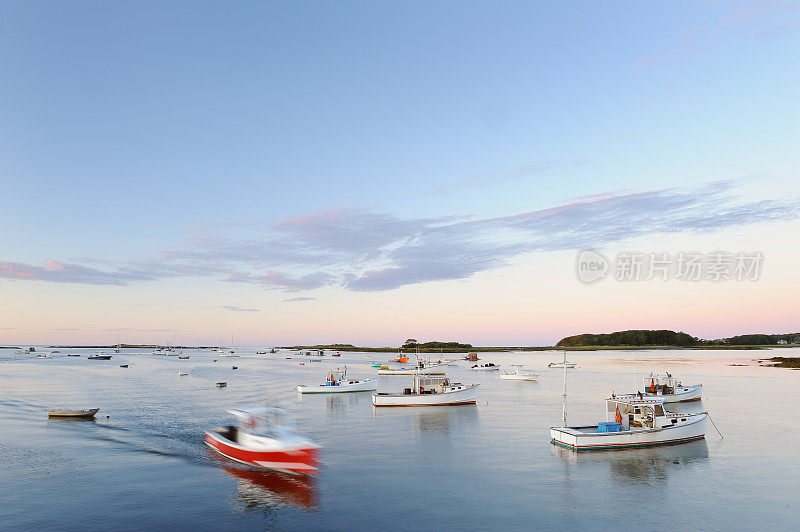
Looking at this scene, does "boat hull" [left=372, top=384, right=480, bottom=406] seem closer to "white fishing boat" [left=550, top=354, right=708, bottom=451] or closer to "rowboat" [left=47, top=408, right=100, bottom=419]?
"white fishing boat" [left=550, top=354, right=708, bottom=451]

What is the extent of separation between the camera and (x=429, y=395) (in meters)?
57.3

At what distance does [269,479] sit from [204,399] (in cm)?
A: 3991

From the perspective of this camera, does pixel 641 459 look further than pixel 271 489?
Yes

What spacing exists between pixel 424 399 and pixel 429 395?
754 mm

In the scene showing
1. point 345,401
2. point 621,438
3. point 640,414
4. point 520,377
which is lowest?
point 520,377

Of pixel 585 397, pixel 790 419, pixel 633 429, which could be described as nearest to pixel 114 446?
pixel 633 429

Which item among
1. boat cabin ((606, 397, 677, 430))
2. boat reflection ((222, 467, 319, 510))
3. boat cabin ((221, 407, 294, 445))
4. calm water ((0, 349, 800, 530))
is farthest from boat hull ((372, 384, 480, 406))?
boat reflection ((222, 467, 319, 510))

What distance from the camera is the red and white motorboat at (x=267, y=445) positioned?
2758cm

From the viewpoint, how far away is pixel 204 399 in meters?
63.3

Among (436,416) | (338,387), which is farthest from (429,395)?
(338,387)

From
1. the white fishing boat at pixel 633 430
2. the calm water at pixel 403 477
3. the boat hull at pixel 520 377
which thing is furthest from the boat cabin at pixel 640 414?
the boat hull at pixel 520 377

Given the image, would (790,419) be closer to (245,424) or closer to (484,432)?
(484,432)

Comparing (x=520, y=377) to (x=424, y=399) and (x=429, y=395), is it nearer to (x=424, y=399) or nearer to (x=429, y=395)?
(x=429, y=395)

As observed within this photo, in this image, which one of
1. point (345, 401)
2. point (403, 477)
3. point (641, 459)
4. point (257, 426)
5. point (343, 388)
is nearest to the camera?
point (403, 477)
